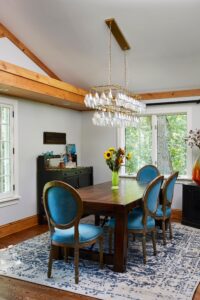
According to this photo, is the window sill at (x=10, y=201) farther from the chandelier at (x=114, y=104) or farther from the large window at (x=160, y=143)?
the large window at (x=160, y=143)

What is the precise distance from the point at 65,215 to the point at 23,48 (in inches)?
124

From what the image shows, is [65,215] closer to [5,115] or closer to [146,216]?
[146,216]

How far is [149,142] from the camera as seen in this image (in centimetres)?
617

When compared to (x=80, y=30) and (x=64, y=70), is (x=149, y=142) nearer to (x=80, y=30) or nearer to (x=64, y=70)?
(x=64, y=70)

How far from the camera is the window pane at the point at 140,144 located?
6.18 metres

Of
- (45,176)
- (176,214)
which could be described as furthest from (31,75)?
(176,214)

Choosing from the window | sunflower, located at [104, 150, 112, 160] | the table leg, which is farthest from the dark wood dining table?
the window

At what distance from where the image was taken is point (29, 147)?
523 centimetres

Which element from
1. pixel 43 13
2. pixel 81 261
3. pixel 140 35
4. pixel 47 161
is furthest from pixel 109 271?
pixel 43 13

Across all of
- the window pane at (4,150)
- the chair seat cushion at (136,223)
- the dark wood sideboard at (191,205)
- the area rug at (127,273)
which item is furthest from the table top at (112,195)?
the window pane at (4,150)

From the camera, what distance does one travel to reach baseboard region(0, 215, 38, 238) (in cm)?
463

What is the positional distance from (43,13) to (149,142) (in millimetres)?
3188

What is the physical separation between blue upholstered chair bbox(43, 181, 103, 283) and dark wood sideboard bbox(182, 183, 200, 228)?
2490 mm

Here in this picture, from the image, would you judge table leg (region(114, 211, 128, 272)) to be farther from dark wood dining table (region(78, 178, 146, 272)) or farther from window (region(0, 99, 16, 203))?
window (region(0, 99, 16, 203))
